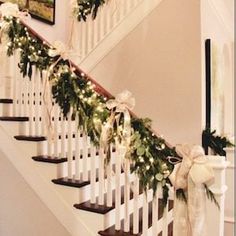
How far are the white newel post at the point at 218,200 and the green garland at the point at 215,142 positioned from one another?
5.88ft

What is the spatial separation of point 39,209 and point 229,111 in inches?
136

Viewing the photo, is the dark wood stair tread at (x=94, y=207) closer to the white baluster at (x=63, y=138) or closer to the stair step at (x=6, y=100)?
the white baluster at (x=63, y=138)

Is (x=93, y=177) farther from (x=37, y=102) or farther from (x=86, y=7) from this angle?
(x=86, y=7)

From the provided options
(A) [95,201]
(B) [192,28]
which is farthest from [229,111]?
(A) [95,201]

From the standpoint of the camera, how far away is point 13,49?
3.29 m

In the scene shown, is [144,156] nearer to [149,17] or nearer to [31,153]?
[31,153]

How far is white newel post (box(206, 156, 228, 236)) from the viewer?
2.28 metres

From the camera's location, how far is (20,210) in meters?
3.24

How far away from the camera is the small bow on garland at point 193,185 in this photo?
2.14m

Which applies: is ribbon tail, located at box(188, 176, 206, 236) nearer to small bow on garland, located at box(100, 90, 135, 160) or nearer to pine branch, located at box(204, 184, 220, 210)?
pine branch, located at box(204, 184, 220, 210)

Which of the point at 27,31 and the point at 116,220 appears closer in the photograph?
the point at 116,220

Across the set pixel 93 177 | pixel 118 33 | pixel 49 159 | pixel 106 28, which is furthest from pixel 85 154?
pixel 106 28

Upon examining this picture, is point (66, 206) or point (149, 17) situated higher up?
point (149, 17)

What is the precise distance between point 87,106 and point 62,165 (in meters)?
0.61
